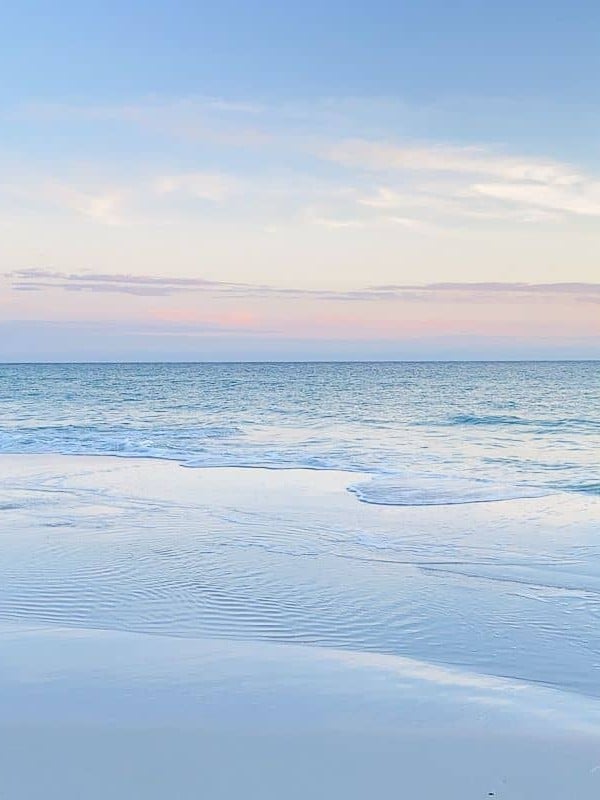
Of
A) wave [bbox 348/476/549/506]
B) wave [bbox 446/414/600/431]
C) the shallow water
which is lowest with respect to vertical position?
the shallow water

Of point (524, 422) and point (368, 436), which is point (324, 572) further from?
point (524, 422)

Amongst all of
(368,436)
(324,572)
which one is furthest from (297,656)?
(368,436)

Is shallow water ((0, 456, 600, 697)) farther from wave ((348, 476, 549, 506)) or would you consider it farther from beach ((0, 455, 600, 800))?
wave ((348, 476, 549, 506))

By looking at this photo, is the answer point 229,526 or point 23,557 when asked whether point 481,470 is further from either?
point 23,557

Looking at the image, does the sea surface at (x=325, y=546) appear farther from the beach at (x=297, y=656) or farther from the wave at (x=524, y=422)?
the wave at (x=524, y=422)

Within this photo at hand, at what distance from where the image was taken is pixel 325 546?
9898 mm

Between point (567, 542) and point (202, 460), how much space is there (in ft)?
34.8

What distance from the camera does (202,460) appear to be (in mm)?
19094

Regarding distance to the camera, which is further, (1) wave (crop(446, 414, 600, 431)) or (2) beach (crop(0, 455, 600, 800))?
(1) wave (crop(446, 414, 600, 431))

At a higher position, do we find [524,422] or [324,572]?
[524,422]

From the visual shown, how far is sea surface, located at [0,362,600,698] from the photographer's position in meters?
6.70

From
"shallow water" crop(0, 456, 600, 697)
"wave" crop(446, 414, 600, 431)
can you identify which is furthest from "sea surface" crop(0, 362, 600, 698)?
"wave" crop(446, 414, 600, 431)

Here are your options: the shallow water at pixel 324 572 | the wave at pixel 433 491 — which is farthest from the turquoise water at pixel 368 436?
the shallow water at pixel 324 572

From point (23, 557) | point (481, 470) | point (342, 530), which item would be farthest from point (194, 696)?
point (481, 470)
